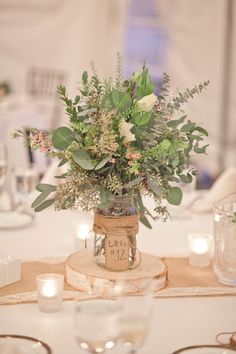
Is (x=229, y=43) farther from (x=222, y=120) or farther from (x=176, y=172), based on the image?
(x=176, y=172)

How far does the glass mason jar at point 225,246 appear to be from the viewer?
1808 millimetres

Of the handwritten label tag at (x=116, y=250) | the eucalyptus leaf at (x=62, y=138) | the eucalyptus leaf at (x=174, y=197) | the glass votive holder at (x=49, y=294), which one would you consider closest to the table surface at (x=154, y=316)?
the glass votive holder at (x=49, y=294)

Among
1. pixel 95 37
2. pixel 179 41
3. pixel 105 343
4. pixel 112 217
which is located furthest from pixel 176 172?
pixel 95 37

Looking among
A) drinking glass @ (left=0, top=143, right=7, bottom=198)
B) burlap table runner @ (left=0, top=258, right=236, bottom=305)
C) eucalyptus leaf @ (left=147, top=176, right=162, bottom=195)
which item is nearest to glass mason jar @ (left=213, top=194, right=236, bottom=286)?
burlap table runner @ (left=0, top=258, right=236, bottom=305)

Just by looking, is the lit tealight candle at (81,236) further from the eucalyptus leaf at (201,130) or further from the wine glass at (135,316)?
the wine glass at (135,316)

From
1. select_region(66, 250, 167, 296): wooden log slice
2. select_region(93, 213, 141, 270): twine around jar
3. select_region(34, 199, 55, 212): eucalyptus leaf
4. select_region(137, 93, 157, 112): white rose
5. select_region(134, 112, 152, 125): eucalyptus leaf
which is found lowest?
select_region(66, 250, 167, 296): wooden log slice

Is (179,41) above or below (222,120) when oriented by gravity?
above

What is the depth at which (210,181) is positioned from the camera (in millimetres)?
6785

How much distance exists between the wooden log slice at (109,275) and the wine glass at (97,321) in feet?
1.57

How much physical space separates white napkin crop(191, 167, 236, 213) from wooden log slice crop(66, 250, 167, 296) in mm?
810

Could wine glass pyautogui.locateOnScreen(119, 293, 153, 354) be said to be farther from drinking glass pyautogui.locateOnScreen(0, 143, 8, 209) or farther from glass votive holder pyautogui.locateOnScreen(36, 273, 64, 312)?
drinking glass pyautogui.locateOnScreen(0, 143, 8, 209)

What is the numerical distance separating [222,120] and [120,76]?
6062 millimetres

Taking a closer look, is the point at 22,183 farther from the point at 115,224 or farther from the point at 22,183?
the point at 115,224

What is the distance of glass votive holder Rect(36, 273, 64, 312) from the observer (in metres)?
1.58
